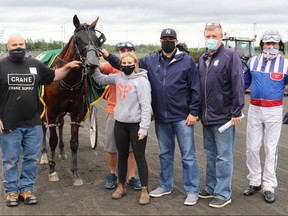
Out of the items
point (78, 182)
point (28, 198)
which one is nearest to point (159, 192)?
point (78, 182)

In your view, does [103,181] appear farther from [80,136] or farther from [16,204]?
[80,136]

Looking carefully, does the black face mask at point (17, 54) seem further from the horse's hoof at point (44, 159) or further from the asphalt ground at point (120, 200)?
the horse's hoof at point (44, 159)

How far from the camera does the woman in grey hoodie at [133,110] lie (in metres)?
4.81

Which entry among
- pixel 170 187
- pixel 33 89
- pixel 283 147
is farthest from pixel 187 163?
pixel 283 147

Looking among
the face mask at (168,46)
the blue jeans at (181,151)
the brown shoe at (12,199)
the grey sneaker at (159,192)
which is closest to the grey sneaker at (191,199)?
the blue jeans at (181,151)

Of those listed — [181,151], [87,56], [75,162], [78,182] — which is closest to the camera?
[87,56]

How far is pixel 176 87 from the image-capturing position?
4.87 metres

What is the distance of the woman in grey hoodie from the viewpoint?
4.81 metres

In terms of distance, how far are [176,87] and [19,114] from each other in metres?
1.84

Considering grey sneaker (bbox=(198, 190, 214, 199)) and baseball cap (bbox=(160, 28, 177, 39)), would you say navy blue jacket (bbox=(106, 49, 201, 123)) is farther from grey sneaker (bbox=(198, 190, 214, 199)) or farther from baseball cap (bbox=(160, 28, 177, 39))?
grey sneaker (bbox=(198, 190, 214, 199))

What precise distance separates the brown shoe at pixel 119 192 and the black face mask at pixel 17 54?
6.46ft

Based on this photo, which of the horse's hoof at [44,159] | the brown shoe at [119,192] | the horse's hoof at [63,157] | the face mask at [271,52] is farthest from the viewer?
the horse's hoof at [63,157]

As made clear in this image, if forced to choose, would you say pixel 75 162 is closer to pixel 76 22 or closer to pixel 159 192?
pixel 159 192

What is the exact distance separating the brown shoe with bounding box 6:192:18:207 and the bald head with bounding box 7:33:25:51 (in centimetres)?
172
